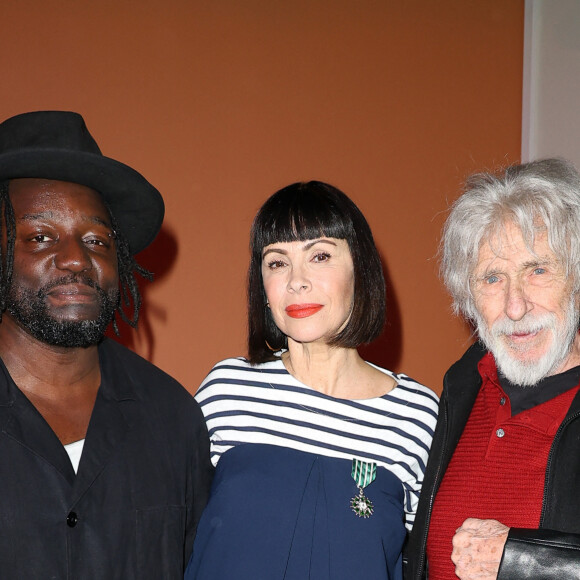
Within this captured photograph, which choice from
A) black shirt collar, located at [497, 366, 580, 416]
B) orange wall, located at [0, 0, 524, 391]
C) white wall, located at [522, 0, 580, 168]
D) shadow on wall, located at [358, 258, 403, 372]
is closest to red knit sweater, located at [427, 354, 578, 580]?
black shirt collar, located at [497, 366, 580, 416]

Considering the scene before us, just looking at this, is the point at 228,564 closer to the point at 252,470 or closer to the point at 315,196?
the point at 252,470

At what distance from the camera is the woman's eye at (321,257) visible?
2074mm

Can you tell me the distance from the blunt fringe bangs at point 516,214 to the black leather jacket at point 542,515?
301 millimetres

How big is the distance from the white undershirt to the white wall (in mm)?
2187

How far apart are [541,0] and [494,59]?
0.99 ft

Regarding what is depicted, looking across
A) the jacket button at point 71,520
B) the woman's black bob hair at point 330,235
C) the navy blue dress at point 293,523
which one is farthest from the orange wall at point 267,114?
the jacket button at point 71,520

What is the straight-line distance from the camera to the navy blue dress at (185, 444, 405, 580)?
186cm

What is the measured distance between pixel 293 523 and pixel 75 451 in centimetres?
51

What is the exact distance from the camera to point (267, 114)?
2982 mm

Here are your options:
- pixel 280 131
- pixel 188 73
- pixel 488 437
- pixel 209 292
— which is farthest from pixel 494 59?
pixel 488 437

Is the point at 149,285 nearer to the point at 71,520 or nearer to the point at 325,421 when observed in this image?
the point at 325,421

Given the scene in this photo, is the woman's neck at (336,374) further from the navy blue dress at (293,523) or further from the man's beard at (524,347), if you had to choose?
the man's beard at (524,347)

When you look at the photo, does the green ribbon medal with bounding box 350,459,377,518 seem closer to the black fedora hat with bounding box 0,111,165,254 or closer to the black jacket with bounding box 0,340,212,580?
the black jacket with bounding box 0,340,212,580

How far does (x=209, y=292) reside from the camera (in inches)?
115
